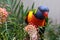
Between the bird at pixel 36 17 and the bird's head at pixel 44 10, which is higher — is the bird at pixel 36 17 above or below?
below

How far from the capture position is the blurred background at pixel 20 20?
4.66ft

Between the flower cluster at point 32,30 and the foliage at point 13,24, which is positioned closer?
the flower cluster at point 32,30

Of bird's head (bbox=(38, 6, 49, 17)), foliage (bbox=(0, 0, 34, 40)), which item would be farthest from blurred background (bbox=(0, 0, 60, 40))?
bird's head (bbox=(38, 6, 49, 17))

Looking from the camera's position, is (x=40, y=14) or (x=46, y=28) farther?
(x=40, y=14)

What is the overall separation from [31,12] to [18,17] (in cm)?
15

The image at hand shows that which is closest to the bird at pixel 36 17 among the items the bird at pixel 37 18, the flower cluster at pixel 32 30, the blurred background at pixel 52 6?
the bird at pixel 37 18

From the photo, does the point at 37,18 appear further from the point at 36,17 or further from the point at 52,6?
the point at 52,6

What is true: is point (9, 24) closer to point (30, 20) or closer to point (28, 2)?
point (30, 20)

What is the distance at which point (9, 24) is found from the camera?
1643 mm

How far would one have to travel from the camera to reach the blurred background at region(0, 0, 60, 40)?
1.42 m

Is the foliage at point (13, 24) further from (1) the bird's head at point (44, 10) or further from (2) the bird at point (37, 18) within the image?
(1) the bird's head at point (44, 10)

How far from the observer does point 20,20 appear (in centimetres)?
186

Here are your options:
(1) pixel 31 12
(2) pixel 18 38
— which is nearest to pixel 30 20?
(1) pixel 31 12

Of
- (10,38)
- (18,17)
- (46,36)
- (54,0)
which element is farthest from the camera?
(54,0)
